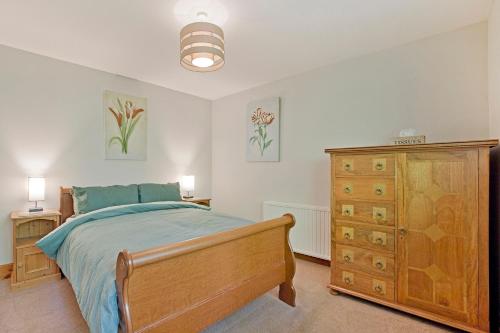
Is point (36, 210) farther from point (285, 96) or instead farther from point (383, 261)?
point (383, 261)

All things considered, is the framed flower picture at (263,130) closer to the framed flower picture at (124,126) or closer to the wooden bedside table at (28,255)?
the framed flower picture at (124,126)

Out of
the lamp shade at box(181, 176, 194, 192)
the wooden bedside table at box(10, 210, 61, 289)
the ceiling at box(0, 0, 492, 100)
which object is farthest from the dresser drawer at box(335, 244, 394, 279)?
the wooden bedside table at box(10, 210, 61, 289)

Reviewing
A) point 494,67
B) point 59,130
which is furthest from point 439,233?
point 59,130

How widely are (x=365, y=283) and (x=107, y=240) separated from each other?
211cm

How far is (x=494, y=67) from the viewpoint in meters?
1.91

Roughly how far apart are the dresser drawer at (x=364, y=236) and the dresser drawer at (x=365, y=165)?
464 millimetres

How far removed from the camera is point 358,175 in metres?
2.24

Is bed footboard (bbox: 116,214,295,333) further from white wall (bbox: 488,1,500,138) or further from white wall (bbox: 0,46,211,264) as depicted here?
white wall (bbox: 0,46,211,264)

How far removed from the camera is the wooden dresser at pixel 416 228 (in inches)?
67.8

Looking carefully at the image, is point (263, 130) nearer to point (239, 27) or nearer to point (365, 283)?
point (239, 27)

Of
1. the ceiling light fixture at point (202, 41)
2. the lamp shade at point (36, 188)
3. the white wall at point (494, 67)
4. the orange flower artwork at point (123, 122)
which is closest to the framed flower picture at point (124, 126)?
the orange flower artwork at point (123, 122)

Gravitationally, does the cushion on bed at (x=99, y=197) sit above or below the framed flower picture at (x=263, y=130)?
below

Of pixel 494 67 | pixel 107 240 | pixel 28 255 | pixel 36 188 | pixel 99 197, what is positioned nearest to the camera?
pixel 107 240

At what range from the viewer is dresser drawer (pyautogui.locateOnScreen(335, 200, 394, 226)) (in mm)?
2078
